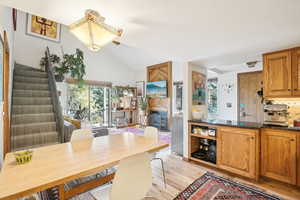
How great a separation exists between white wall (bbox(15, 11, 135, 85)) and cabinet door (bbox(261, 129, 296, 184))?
20.4 feet

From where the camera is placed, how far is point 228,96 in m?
4.99

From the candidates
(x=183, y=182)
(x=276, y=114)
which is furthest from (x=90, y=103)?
(x=276, y=114)

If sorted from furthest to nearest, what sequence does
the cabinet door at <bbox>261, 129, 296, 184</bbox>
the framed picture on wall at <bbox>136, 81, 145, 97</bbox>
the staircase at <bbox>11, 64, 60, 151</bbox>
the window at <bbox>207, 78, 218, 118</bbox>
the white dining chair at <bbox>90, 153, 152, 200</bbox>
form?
the framed picture on wall at <bbox>136, 81, 145, 97</bbox>, the window at <bbox>207, 78, 218, 118</bbox>, the staircase at <bbox>11, 64, 60, 151</bbox>, the cabinet door at <bbox>261, 129, 296, 184</bbox>, the white dining chair at <bbox>90, 153, 152, 200</bbox>

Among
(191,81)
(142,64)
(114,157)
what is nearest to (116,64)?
(142,64)

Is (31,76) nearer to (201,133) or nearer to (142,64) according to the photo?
(142,64)

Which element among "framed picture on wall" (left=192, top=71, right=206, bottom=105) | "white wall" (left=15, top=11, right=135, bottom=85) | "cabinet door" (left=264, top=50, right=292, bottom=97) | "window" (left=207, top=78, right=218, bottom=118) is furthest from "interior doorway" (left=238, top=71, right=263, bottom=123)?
"white wall" (left=15, top=11, right=135, bottom=85)

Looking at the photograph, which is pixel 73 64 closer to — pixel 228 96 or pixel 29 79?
pixel 29 79

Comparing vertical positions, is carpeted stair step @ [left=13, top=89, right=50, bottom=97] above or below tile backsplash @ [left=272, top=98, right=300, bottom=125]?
above

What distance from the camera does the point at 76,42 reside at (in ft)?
19.7

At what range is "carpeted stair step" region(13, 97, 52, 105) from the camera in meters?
3.33

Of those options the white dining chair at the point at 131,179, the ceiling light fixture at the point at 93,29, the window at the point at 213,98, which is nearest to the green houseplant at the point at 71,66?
the ceiling light fixture at the point at 93,29

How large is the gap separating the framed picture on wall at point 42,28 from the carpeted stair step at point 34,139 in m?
4.12

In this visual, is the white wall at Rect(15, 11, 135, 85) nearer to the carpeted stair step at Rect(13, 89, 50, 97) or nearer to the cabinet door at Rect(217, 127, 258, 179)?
the carpeted stair step at Rect(13, 89, 50, 97)

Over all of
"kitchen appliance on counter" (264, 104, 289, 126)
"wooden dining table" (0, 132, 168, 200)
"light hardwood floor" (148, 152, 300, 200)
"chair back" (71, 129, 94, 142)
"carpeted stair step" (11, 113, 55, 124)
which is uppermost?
"kitchen appliance on counter" (264, 104, 289, 126)
